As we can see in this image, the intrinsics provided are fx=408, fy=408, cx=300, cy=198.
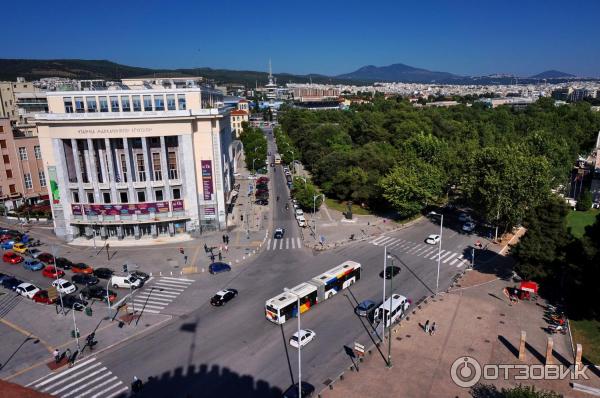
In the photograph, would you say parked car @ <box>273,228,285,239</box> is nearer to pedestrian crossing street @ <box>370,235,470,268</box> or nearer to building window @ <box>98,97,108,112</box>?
pedestrian crossing street @ <box>370,235,470,268</box>

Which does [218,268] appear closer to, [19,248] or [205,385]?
[205,385]

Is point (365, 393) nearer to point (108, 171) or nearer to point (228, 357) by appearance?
point (228, 357)

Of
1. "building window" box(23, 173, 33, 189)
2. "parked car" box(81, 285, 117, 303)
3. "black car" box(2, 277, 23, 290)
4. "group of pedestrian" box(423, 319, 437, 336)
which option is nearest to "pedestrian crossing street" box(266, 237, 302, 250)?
"parked car" box(81, 285, 117, 303)

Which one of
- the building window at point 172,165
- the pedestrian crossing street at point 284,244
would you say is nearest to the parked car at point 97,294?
the building window at point 172,165

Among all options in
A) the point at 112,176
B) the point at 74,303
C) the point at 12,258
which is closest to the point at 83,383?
the point at 74,303

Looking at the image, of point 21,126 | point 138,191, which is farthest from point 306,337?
point 21,126

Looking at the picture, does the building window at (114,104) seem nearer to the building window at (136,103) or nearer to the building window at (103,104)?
the building window at (103,104)

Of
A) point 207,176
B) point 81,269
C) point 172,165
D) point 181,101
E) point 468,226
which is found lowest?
point 468,226
